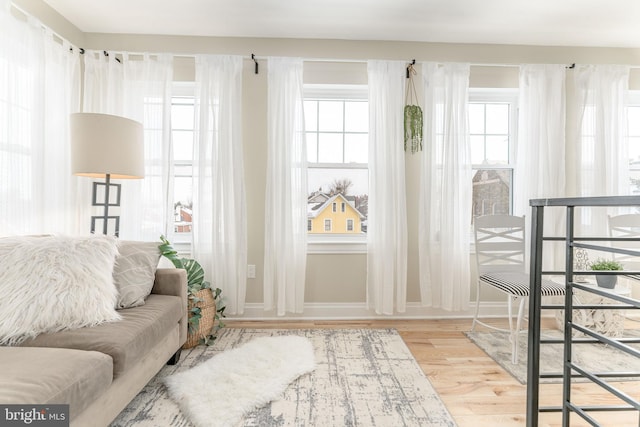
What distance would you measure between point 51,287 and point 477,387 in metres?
2.29

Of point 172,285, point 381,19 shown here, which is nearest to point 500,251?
point 381,19

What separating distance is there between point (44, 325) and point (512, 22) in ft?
12.3

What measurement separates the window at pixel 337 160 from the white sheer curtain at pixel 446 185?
1.89 ft

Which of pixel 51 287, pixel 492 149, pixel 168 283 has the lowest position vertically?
pixel 168 283

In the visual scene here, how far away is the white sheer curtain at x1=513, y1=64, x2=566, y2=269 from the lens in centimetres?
321

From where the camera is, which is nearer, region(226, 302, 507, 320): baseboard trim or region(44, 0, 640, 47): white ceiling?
region(44, 0, 640, 47): white ceiling

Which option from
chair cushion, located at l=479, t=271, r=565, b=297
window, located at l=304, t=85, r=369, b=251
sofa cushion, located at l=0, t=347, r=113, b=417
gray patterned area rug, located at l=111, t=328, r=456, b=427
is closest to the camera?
sofa cushion, located at l=0, t=347, r=113, b=417

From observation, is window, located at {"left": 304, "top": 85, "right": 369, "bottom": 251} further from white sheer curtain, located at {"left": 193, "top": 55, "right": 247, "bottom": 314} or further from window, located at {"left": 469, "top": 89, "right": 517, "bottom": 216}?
window, located at {"left": 469, "top": 89, "right": 517, "bottom": 216}

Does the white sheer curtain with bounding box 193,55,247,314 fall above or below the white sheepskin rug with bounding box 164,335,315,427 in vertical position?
above

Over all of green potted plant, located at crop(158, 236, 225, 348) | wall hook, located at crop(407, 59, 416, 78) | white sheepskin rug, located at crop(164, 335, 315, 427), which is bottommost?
white sheepskin rug, located at crop(164, 335, 315, 427)

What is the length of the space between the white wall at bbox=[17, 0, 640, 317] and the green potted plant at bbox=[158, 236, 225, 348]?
1.65ft

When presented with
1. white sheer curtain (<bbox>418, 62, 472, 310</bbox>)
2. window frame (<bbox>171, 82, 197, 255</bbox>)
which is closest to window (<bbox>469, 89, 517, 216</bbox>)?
white sheer curtain (<bbox>418, 62, 472, 310</bbox>)

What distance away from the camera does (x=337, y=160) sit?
3.41 m

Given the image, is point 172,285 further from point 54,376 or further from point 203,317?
point 54,376
